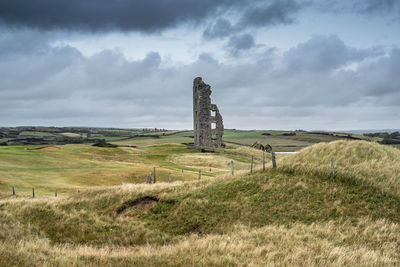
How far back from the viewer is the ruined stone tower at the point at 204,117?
78.0 m

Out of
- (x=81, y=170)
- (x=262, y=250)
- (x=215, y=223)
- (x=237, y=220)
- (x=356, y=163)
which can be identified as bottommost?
(x=81, y=170)

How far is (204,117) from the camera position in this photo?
78812mm

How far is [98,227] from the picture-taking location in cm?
1700

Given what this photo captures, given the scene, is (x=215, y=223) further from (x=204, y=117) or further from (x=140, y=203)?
(x=204, y=117)

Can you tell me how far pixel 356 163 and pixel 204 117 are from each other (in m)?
58.5

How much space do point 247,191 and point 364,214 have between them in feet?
21.6

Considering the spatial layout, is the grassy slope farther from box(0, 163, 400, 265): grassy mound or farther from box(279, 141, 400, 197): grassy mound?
box(279, 141, 400, 197): grassy mound

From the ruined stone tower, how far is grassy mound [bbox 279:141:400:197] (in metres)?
54.2

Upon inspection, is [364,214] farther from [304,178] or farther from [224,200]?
[224,200]

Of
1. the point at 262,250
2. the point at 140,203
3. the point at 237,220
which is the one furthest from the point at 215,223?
the point at 140,203

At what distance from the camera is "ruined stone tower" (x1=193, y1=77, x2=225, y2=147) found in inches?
3071

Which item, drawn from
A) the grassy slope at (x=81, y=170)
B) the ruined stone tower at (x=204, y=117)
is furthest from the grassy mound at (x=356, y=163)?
the ruined stone tower at (x=204, y=117)

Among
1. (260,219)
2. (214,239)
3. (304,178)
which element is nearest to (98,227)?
(214,239)

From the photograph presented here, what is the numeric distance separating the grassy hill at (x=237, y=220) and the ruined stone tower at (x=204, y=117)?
5431 centimetres
